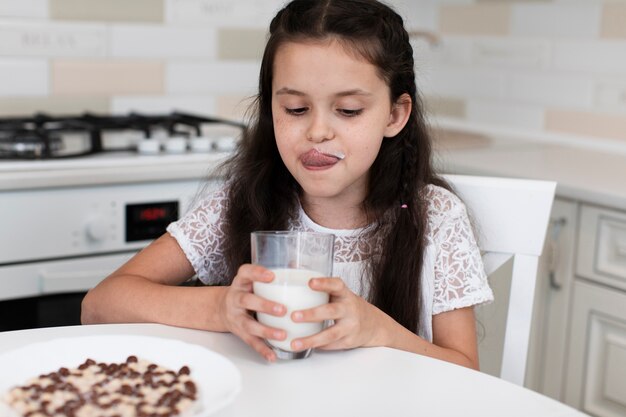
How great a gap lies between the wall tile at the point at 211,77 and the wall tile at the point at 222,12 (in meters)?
0.11

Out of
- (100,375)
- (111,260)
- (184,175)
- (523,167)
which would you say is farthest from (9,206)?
(523,167)

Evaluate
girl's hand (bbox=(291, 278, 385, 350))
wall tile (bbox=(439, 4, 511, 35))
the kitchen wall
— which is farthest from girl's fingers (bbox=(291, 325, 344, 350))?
wall tile (bbox=(439, 4, 511, 35))

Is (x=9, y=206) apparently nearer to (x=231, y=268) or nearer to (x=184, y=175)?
(x=184, y=175)

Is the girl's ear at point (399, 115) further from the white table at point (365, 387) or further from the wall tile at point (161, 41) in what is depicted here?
the wall tile at point (161, 41)

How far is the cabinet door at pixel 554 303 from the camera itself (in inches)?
74.8

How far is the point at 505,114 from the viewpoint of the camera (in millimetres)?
2670

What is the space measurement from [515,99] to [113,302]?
67.3 inches

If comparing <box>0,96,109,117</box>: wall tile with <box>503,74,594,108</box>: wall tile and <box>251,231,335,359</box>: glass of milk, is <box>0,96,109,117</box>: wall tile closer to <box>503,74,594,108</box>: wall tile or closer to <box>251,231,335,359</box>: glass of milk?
<box>503,74,594,108</box>: wall tile

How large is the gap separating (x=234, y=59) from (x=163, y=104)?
0.82ft

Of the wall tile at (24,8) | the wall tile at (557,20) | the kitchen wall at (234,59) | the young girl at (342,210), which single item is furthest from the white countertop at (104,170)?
the wall tile at (557,20)

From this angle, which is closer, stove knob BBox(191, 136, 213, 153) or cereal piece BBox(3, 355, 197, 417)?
cereal piece BBox(3, 355, 197, 417)

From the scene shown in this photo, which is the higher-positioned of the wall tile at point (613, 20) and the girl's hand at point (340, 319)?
the wall tile at point (613, 20)

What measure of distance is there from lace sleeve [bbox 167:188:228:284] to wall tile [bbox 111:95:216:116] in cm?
110

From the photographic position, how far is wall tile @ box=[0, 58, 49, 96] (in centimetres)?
225
